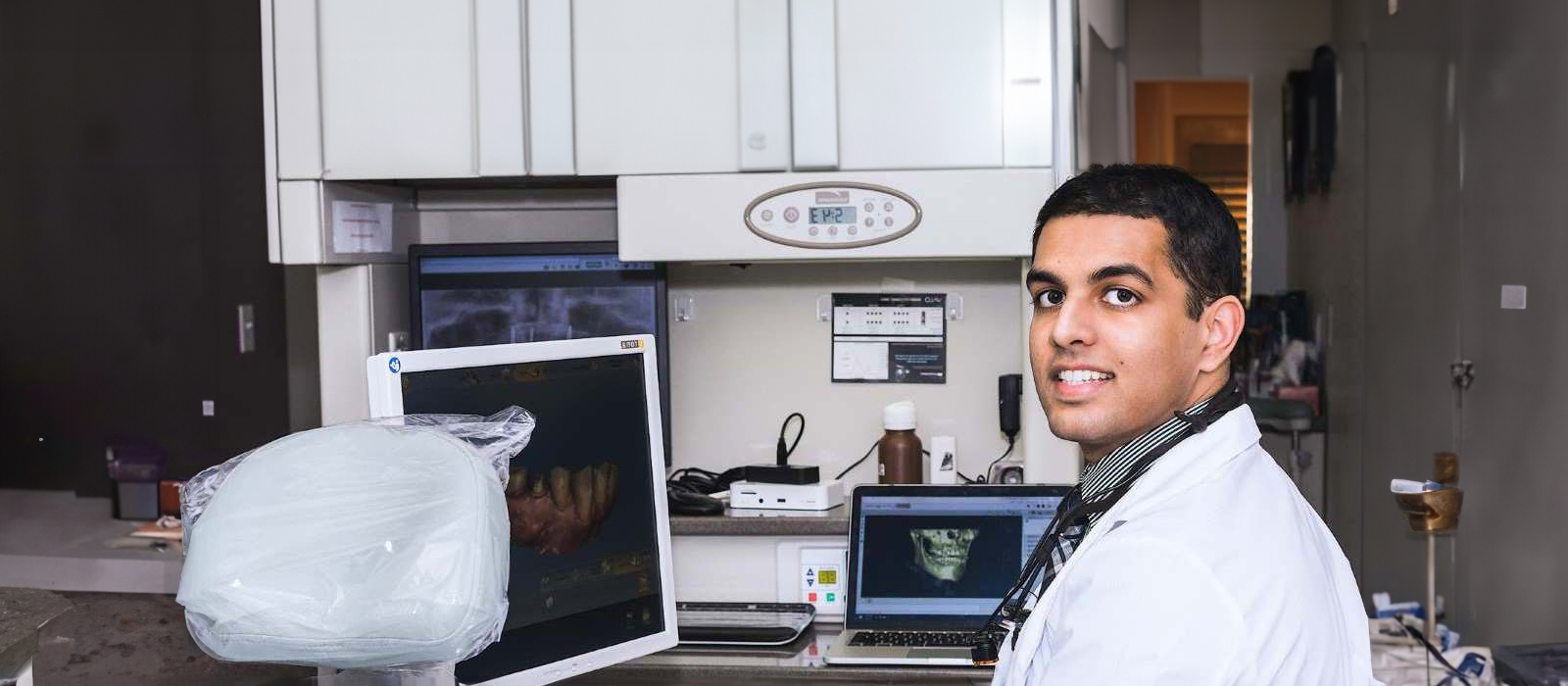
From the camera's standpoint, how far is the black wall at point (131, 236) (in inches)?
182

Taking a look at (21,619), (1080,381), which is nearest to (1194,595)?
(1080,381)

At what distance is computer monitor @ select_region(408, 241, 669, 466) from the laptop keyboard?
0.65 m

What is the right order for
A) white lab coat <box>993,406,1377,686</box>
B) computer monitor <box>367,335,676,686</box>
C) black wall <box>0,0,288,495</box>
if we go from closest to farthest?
1. white lab coat <box>993,406,1377,686</box>
2. computer monitor <box>367,335,676,686</box>
3. black wall <box>0,0,288,495</box>

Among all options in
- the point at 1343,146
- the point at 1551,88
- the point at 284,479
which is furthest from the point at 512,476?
the point at 1343,146

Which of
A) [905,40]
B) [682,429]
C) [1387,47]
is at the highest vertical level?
[1387,47]

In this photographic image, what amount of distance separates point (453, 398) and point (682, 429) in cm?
109

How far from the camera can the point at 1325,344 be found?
5605 mm

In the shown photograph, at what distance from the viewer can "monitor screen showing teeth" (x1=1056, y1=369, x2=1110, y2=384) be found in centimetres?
118

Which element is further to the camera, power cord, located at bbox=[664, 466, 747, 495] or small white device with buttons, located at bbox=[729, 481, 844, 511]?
power cord, located at bbox=[664, 466, 747, 495]

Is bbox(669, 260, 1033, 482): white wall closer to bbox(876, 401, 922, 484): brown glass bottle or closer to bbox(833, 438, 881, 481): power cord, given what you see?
bbox(833, 438, 881, 481): power cord

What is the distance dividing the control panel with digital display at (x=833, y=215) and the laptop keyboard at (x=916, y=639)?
64 centimetres

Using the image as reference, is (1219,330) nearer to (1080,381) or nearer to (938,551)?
(1080,381)

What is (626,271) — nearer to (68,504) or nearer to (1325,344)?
(68,504)

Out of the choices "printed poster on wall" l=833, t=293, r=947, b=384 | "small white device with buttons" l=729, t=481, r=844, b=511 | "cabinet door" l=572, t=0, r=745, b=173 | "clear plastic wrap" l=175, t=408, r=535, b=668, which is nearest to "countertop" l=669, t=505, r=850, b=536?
"small white device with buttons" l=729, t=481, r=844, b=511
